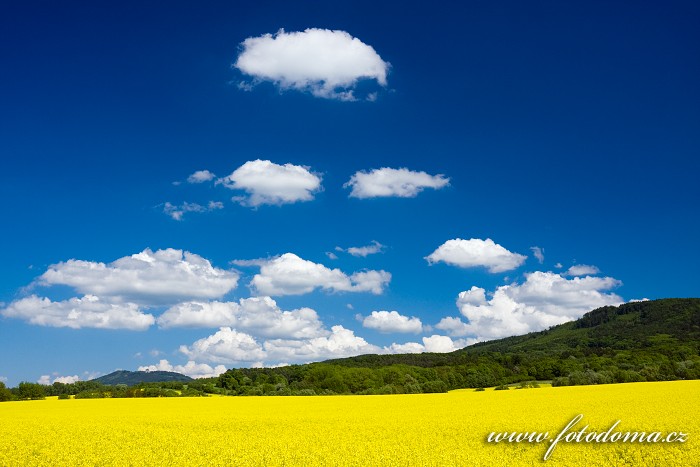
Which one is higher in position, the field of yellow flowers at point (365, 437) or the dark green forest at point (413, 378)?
the field of yellow flowers at point (365, 437)

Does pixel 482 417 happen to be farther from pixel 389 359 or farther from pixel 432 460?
pixel 389 359

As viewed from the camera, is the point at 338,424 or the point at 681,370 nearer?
the point at 338,424

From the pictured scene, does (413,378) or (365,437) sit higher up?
(365,437)

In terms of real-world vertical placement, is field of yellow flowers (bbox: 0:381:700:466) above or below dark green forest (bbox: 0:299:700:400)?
above

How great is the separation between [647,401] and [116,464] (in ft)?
131

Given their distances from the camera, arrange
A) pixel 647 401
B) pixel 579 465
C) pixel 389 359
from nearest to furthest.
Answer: pixel 579 465 < pixel 647 401 < pixel 389 359

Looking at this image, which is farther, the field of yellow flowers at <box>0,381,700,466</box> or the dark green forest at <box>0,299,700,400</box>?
the dark green forest at <box>0,299,700,400</box>

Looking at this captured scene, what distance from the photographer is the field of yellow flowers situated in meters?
21.0

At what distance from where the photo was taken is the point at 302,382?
381 feet

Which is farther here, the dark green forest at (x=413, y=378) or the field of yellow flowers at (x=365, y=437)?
the dark green forest at (x=413, y=378)

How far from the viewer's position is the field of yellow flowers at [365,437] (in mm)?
21047

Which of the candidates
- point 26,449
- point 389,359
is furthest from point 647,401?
point 389,359

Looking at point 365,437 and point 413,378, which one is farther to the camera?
point 413,378

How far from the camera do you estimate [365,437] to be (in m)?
27.9
